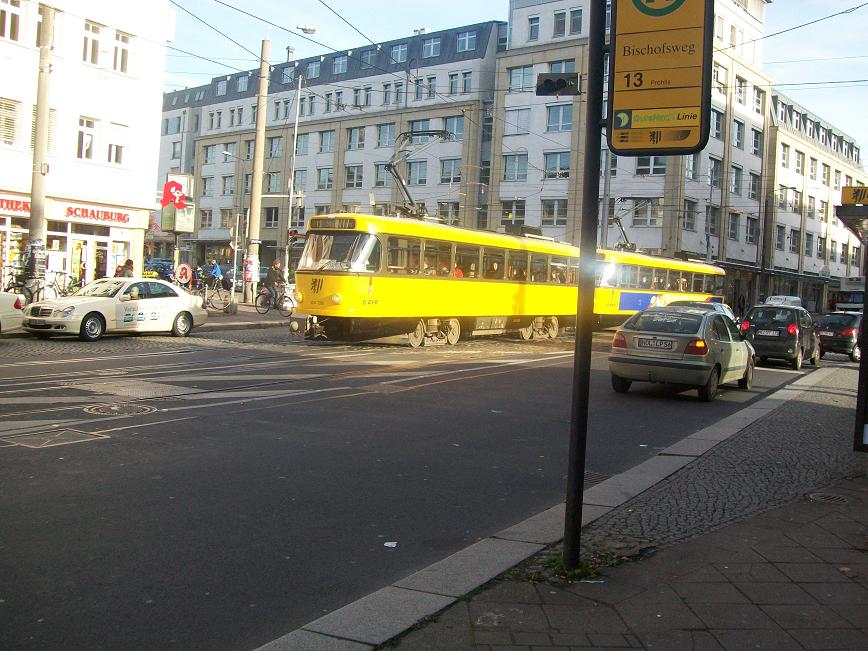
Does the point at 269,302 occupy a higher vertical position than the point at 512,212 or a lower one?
lower

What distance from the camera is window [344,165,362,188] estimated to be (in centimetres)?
6800

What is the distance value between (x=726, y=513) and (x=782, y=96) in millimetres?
71326

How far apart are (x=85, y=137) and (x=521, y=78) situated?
36.2 metres

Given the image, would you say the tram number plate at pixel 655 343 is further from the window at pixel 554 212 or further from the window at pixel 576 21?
the window at pixel 576 21

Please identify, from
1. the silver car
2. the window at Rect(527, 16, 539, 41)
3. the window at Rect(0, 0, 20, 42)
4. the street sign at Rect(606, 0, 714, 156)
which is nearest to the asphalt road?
the silver car

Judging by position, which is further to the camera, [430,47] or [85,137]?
[430,47]

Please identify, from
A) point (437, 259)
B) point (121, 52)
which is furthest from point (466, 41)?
point (437, 259)

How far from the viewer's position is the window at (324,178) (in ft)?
229

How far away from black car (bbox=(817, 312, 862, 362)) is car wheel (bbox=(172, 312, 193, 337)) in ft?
64.0

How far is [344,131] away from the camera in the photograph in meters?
68.8

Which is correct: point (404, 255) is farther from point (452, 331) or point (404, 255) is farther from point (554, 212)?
point (554, 212)

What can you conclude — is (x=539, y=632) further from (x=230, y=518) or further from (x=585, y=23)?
(x=585, y=23)

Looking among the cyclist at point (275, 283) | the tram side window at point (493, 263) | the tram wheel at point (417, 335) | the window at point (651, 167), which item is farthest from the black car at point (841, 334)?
the window at point (651, 167)

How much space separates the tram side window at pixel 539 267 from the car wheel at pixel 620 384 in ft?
40.0
